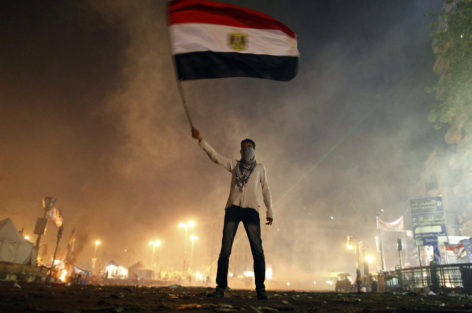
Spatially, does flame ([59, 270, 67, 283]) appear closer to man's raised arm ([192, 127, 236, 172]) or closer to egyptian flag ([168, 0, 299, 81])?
man's raised arm ([192, 127, 236, 172])

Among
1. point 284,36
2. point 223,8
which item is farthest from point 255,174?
point 223,8

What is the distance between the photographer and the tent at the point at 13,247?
2209cm

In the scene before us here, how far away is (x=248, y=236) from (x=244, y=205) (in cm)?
55

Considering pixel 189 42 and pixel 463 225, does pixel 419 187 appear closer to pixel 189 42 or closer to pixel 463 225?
pixel 463 225

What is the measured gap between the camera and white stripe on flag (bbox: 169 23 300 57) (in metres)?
5.67

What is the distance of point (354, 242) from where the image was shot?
3431 cm

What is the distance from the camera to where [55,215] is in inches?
1400

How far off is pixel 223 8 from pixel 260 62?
4.88 ft

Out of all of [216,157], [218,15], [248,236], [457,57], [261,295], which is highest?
[457,57]

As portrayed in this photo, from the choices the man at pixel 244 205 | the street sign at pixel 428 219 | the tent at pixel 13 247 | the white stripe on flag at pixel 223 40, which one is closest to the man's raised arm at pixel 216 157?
the man at pixel 244 205

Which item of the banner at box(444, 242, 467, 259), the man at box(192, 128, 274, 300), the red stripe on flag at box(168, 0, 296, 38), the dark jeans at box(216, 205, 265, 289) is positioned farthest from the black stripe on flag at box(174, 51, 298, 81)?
the banner at box(444, 242, 467, 259)

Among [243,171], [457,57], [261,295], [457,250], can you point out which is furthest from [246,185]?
[457,250]

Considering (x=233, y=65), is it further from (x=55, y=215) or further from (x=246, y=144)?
(x=55, y=215)

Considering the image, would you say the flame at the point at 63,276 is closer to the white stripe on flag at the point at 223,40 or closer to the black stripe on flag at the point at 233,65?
the black stripe on flag at the point at 233,65
